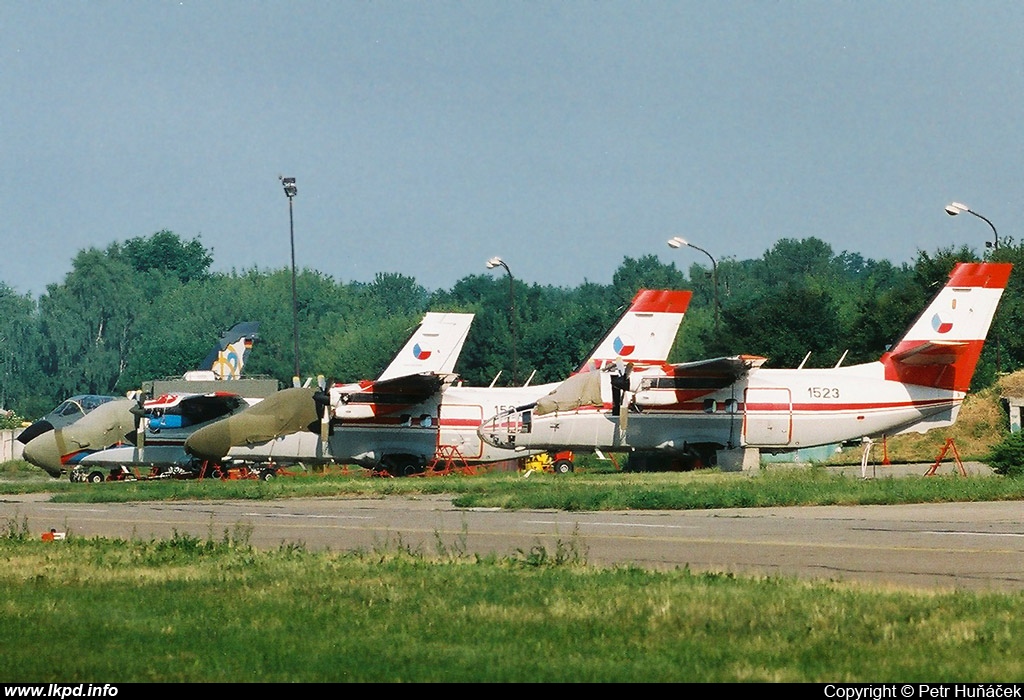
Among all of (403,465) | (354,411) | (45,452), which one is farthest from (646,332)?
(45,452)

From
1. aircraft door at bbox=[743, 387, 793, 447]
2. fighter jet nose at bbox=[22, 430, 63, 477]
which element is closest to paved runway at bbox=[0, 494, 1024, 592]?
aircraft door at bbox=[743, 387, 793, 447]

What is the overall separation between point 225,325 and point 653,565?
127 metres

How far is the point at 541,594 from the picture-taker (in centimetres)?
1262

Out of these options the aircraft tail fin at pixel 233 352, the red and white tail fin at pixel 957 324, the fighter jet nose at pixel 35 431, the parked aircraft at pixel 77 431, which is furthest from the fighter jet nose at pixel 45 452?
the red and white tail fin at pixel 957 324

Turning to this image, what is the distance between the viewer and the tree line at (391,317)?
74500 millimetres

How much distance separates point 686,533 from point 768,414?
21.9m

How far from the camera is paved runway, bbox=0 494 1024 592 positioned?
49.0 feet

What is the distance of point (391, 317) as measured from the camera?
5886 inches

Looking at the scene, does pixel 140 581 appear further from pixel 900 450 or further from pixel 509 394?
pixel 900 450

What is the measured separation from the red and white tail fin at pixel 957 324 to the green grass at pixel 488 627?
2751 centimetres

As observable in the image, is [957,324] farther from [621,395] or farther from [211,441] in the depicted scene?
[211,441]

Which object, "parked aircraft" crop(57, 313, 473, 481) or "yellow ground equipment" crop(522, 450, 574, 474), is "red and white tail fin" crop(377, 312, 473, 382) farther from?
"yellow ground equipment" crop(522, 450, 574, 474)

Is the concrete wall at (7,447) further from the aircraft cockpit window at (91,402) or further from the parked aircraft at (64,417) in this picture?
the aircraft cockpit window at (91,402)

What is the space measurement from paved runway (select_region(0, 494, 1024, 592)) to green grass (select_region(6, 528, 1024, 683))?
179cm
